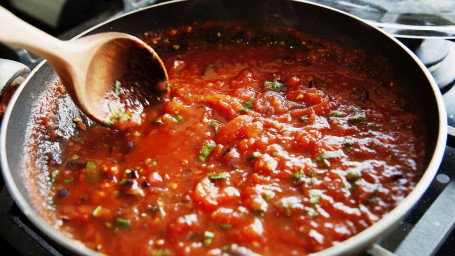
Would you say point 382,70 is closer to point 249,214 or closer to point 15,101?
point 249,214

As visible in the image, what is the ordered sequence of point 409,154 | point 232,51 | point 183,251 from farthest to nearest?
point 232,51 < point 409,154 < point 183,251

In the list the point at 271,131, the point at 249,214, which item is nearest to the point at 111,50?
the point at 271,131

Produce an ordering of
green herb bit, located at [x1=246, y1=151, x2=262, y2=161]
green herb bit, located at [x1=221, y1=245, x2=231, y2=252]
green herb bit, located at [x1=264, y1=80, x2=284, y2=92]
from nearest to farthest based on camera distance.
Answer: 1. green herb bit, located at [x1=221, y1=245, x2=231, y2=252]
2. green herb bit, located at [x1=246, y1=151, x2=262, y2=161]
3. green herb bit, located at [x1=264, y1=80, x2=284, y2=92]

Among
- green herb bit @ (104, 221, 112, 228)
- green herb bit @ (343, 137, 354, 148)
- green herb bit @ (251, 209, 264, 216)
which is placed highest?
green herb bit @ (343, 137, 354, 148)

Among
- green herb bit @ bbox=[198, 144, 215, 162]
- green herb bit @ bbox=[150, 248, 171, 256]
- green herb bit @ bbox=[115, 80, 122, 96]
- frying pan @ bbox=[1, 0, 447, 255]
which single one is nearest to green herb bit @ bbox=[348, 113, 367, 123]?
frying pan @ bbox=[1, 0, 447, 255]

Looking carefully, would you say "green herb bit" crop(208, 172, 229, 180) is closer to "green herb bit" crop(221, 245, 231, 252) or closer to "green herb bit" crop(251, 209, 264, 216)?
"green herb bit" crop(251, 209, 264, 216)

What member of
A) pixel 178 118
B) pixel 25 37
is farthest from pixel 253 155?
pixel 25 37
